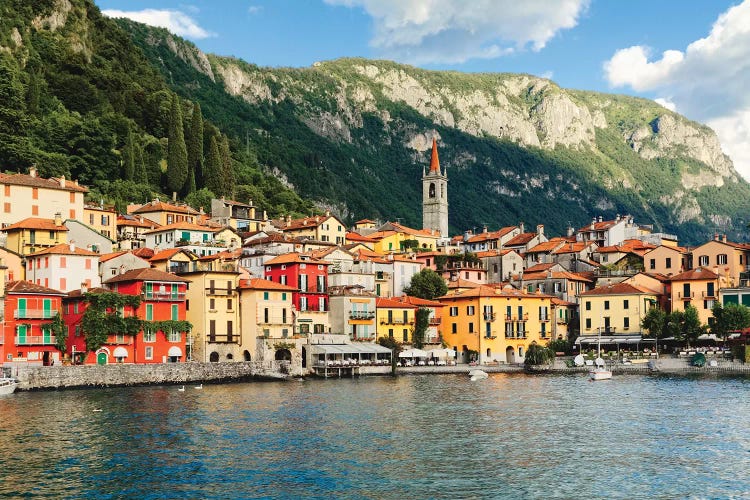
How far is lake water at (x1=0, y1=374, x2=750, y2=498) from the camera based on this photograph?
34.8 m

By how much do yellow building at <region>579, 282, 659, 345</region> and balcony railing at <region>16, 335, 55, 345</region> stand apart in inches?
2033

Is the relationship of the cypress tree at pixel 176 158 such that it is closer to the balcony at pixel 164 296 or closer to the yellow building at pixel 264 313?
the yellow building at pixel 264 313

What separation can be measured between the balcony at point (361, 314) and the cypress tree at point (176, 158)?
150 ft

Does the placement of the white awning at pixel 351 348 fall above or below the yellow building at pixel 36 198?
below

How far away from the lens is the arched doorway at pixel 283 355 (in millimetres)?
80250

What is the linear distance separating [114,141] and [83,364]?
55.4 metres

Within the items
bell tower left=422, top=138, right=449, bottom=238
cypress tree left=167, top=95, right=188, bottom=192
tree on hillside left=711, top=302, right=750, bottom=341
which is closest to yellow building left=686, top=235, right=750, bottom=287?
tree on hillside left=711, top=302, right=750, bottom=341

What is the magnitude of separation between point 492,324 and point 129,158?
5193cm

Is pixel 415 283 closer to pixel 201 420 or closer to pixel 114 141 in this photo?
pixel 114 141

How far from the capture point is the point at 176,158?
411 ft

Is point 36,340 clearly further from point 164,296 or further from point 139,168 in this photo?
point 139,168

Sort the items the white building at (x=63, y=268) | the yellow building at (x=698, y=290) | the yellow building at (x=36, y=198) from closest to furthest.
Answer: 1. the white building at (x=63, y=268)
2. the yellow building at (x=36, y=198)
3. the yellow building at (x=698, y=290)

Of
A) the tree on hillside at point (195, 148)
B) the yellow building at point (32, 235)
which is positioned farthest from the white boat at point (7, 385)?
the tree on hillside at point (195, 148)

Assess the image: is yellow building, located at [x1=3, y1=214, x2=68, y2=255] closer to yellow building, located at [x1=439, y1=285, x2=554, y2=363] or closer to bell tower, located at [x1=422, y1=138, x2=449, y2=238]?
yellow building, located at [x1=439, y1=285, x2=554, y2=363]
